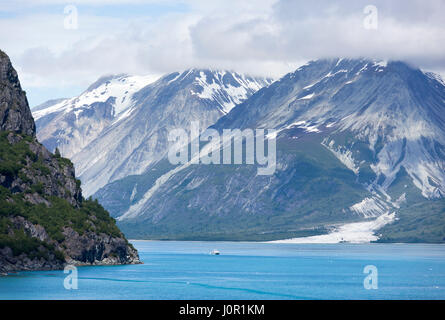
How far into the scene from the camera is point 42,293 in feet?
618

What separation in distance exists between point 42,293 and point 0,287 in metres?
13.0
